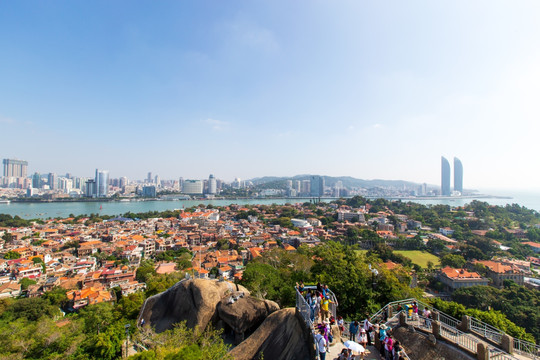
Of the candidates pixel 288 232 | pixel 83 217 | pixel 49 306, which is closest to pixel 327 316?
pixel 49 306

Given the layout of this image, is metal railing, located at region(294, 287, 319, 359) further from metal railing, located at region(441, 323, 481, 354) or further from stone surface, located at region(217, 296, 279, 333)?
metal railing, located at region(441, 323, 481, 354)

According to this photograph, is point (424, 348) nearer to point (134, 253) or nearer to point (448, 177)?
point (134, 253)

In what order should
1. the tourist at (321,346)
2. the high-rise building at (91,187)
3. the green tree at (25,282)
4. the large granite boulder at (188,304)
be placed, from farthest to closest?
the high-rise building at (91,187)
the green tree at (25,282)
the large granite boulder at (188,304)
the tourist at (321,346)

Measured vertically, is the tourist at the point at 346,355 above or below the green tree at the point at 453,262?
above

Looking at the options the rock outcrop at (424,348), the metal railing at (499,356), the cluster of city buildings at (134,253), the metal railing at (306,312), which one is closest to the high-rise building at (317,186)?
the cluster of city buildings at (134,253)

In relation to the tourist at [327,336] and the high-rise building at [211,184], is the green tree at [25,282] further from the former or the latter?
the high-rise building at [211,184]

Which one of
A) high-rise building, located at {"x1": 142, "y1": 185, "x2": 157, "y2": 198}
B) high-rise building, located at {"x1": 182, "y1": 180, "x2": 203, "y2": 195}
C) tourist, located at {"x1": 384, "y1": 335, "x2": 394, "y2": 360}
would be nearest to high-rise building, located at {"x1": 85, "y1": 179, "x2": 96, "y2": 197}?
high-rise building, located at {"x1": 142, "y1": 185, "x2": 157, "y2": 198}
